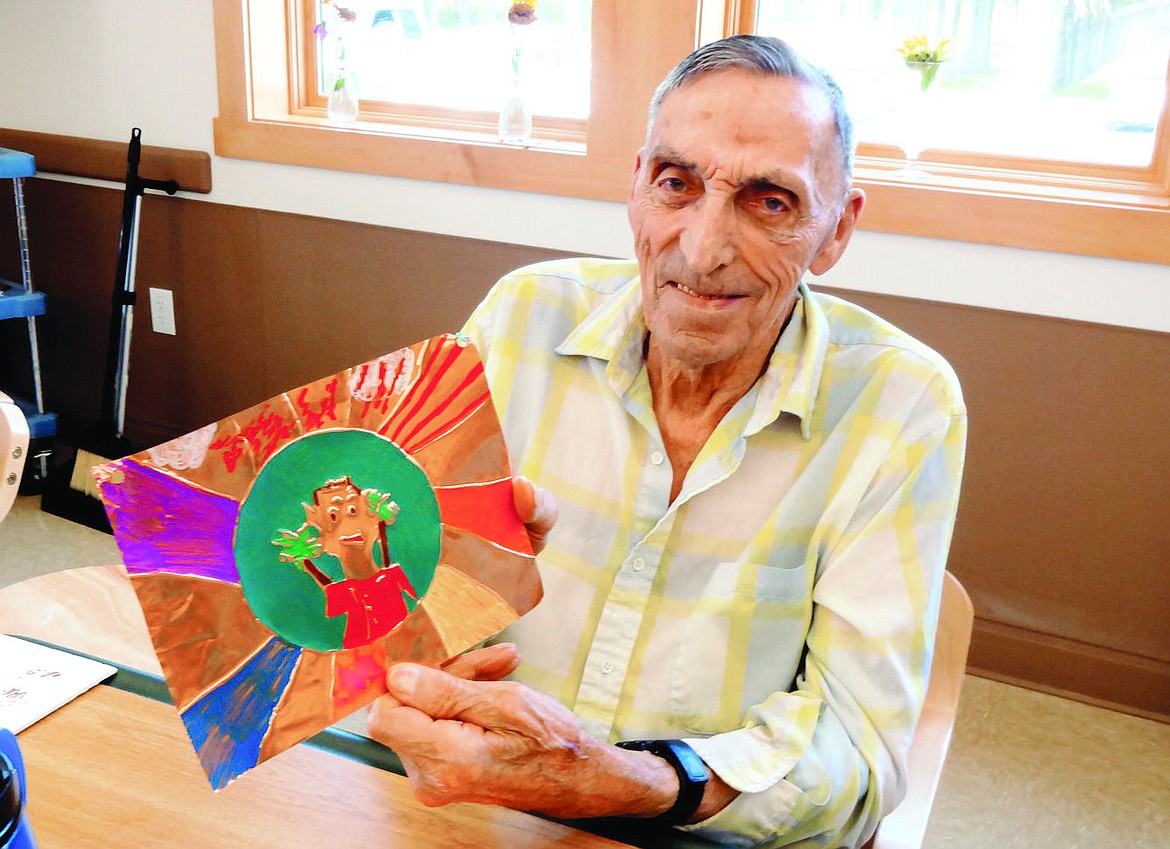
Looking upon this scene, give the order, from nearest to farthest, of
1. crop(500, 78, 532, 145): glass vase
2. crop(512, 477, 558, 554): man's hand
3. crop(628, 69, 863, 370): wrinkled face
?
crop(512, 477, 558, 554): man's hand → crop(628, 69, 863, 370): wrinkled face → crop(500, 78, 532, 145): glass vase

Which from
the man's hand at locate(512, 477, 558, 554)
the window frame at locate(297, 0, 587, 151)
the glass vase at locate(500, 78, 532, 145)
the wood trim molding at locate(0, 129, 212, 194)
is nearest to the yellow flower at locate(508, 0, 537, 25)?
the glass vase at locate(500, 78, 532, 145)

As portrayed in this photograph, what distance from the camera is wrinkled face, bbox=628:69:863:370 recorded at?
1.02 meters

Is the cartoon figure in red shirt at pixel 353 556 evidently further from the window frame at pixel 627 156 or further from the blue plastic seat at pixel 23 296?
the blue plastic seat at pixel 23 296

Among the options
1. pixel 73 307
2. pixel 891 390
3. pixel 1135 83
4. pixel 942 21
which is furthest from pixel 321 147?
pixel 891 390

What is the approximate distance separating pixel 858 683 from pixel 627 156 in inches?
65.6

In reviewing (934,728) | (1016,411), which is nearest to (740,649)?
(934,728)

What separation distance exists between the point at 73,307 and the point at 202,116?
84cm

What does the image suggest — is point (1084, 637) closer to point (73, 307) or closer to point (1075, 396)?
Answer: point (1075, 396)

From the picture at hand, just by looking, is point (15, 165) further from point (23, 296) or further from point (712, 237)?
point (712, 237)

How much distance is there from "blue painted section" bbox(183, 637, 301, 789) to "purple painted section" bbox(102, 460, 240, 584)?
0.06 m

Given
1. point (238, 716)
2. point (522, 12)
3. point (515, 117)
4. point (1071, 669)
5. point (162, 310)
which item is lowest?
point (1071, 669)

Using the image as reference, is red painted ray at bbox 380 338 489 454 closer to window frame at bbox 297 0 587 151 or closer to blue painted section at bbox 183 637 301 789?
blue painted section at bbox 183 637 301 789

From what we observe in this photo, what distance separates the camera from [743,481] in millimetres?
1077

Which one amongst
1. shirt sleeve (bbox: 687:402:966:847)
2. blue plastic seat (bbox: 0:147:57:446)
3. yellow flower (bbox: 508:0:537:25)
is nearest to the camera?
shirt sleeve (bbox: 687:402:966:847)
